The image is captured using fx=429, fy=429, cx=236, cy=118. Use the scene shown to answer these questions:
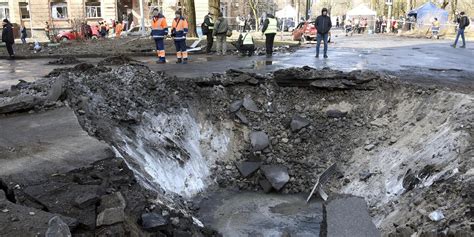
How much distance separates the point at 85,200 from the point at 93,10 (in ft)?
133

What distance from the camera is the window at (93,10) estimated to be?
40.9m

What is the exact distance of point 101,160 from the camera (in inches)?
210

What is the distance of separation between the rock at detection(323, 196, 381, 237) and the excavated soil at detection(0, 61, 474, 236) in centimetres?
54

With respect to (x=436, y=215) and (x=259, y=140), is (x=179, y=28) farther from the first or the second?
(x=436, y=215)

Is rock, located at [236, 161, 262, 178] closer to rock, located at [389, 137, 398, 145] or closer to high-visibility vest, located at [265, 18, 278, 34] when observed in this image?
rock, located at [389, 137, 398, 145]

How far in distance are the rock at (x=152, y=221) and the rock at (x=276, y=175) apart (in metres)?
4.01

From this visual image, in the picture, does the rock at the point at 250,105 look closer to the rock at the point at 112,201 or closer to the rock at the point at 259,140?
the rock at the point at 259,140

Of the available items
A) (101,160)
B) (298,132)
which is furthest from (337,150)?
(101,160)

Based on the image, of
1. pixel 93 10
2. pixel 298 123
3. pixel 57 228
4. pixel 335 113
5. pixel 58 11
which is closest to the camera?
pixel 57 228

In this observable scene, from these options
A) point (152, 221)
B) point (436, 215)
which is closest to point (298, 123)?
point (436, 215)

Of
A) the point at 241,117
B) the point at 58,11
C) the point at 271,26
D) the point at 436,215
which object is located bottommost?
the point at 436,215

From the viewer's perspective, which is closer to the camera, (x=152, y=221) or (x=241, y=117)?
(x=152, y=221)

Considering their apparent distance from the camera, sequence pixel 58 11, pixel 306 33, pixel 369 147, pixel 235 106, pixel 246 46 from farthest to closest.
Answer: pixel 58 11 → pixel 306 33 → pixel 246 46 → pixel 235 106 → pixel 369 147

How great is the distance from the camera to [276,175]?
8.68 meters
